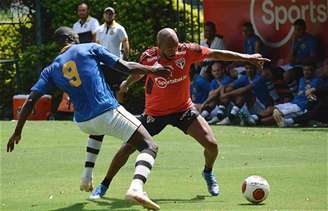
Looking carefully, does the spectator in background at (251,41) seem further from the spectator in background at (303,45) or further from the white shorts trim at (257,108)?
the white shorts trim at (257,108)

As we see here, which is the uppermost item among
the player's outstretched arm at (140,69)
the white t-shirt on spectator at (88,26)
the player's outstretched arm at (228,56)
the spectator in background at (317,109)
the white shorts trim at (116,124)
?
the player's outstretched arm at (140,69)

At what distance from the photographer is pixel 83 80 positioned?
9992mm

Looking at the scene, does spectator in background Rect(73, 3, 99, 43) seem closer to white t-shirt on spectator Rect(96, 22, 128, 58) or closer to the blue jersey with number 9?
white t-shirt on spectator Rect(96, 22, 128, 58)

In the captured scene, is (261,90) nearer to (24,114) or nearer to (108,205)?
(108,205)

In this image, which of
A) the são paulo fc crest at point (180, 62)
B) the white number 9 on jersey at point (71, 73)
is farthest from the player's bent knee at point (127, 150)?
the white number 9 on jersey at point (71, 73)

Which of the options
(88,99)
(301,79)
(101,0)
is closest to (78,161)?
(88,99)

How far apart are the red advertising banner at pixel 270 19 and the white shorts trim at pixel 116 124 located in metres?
10.8

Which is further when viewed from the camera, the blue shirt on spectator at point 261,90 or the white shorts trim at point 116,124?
the blue shirt on spectator at point 261,90

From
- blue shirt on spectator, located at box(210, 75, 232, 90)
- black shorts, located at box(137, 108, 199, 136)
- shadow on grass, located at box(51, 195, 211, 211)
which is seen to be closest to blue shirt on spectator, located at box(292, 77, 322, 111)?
blue shirt on spectator, located at box(210, 75, 232, 90)

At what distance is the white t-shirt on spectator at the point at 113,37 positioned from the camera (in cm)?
2053

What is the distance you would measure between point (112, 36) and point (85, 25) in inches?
45.3

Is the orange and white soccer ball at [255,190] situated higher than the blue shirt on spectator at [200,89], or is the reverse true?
the orange and white soccer ball at [255,190]

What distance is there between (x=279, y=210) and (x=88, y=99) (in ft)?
7.32

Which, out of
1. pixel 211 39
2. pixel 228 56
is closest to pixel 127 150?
pixel 228 56
